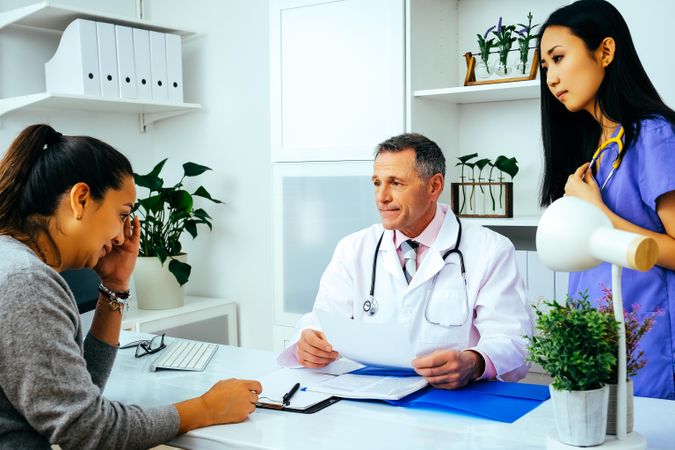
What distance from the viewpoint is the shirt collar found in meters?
2.06

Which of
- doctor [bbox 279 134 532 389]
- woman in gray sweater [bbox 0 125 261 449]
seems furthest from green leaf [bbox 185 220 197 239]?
woman in gray sweater [bbox 0 125 261 449]

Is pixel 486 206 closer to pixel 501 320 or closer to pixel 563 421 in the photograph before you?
pixel 501 320

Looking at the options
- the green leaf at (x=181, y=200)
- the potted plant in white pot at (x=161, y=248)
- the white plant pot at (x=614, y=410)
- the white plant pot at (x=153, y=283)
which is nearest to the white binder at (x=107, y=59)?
the potted plant in white pot at (x=161, y=248)

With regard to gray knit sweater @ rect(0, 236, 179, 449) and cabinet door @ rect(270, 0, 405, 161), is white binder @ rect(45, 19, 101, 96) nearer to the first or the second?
cabinet door @ rect(270, 0, 405, 161)

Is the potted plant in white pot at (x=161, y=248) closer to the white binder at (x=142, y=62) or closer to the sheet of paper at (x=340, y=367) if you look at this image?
the white binder at (x=142, y=62)

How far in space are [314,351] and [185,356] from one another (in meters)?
0.40

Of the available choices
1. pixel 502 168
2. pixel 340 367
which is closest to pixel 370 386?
pixel 340 367

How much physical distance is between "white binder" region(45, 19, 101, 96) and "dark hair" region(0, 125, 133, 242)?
1997mm

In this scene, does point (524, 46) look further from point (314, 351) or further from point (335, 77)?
point (314, 351)

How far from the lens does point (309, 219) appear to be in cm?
315

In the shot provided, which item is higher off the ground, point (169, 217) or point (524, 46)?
point (524, 46)

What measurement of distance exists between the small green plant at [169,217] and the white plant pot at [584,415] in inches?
99.1

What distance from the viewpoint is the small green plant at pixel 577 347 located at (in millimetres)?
1094

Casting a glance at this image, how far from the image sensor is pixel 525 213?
3.03 metres
